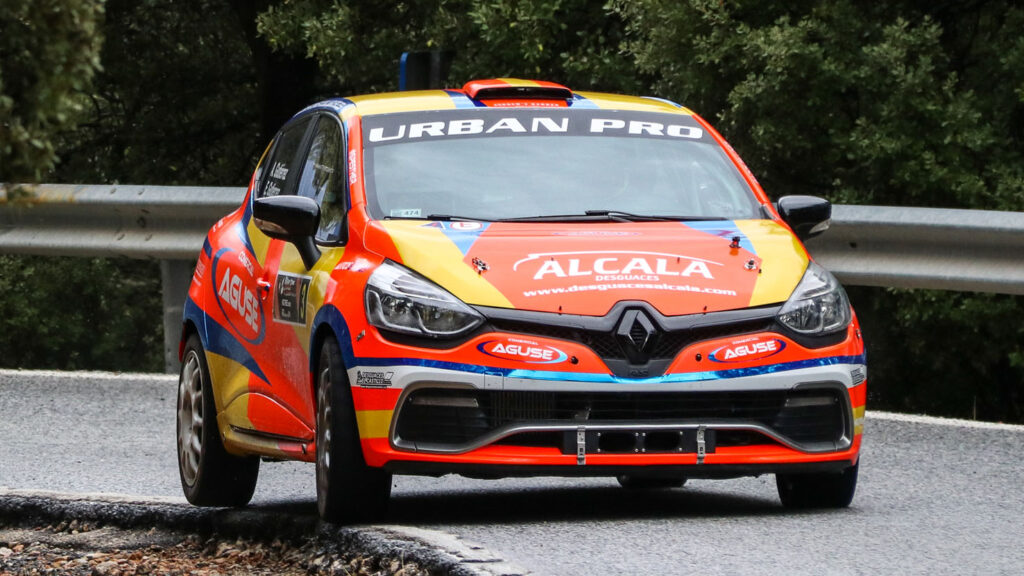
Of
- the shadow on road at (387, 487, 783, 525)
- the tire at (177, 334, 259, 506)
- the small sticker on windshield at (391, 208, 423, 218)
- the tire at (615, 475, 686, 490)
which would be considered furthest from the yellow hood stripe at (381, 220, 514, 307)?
the tire at (615, 475, 686, 490)

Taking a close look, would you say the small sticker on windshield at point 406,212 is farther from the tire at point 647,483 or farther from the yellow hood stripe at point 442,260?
the tire at point 647,483

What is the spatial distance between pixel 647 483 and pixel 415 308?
2068 millimetres

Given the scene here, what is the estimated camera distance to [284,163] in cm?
890

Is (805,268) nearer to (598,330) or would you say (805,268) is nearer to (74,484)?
(598,330)

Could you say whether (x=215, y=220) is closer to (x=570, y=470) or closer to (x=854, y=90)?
(x=570, y=470)

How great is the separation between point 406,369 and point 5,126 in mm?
1508

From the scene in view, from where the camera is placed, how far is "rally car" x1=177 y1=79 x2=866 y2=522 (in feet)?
22.8

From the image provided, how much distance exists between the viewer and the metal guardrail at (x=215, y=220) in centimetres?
1116

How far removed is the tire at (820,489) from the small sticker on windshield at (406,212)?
5.44 feet

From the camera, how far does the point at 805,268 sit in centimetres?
744

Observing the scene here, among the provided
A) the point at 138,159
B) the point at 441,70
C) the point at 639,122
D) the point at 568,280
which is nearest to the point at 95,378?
the point at 441,70

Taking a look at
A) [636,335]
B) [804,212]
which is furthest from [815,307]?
[804,212]

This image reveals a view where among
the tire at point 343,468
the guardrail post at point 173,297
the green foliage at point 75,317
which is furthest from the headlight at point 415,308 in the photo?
the green foliage at point 75,317

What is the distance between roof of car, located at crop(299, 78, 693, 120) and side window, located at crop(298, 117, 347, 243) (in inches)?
4.3
